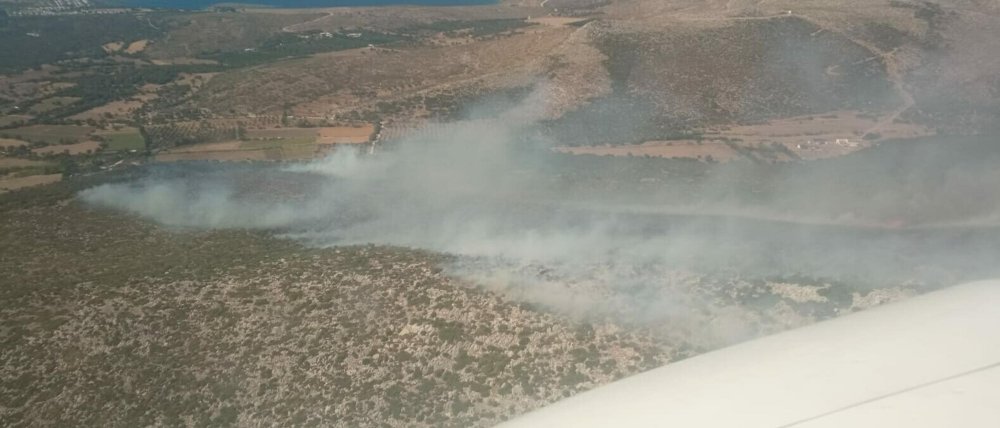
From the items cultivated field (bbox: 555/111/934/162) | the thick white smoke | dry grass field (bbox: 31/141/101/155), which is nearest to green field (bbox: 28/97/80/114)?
dry grass field (bbox: 31/141/101/155)

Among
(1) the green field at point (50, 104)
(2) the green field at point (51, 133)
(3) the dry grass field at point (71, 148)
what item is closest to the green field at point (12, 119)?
(1) the green field at point (50, 104)

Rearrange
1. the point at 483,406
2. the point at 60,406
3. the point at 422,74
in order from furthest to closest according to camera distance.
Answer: the point at 422,74 < the point at 60,406 < the point at 483,406

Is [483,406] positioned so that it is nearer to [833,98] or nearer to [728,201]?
[728,201]

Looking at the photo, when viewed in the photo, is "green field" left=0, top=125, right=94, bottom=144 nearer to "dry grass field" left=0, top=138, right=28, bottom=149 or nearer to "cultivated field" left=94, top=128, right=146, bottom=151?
"dry grass field" left=0, top=138, right=28, bottom=149

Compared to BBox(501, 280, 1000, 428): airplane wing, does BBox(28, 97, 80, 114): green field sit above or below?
below

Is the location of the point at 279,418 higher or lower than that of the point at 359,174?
higher

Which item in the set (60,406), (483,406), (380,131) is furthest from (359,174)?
(483,406)

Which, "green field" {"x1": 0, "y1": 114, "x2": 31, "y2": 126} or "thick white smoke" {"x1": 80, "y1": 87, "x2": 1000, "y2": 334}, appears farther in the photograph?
"green field" {"x1": 0, "y1": 114, "x2": 31, "y2": 126}
